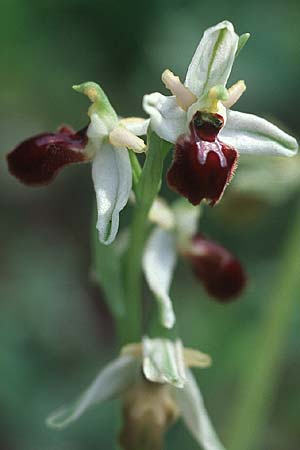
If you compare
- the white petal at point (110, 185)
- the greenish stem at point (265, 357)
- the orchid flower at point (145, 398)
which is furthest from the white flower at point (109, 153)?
the greenish stem at point (265, 357)

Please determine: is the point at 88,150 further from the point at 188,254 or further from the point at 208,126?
the point at 188,254

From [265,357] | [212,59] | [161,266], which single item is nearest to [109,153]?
[212,59]

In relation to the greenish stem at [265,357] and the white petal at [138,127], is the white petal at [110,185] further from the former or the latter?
the greenish stem at [265,357]

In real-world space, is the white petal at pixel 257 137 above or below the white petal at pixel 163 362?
above

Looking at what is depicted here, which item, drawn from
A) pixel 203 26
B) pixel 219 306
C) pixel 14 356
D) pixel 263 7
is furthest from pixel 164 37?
pixel 14 356

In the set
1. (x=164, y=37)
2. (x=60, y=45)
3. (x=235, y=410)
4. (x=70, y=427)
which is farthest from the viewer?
(x=60, y=45)

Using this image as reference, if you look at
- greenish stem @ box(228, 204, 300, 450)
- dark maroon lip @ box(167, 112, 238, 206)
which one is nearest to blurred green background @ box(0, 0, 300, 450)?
greenish stem @ box(228, 204, 300, 450)

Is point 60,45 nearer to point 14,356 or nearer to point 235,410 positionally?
point 14,356
